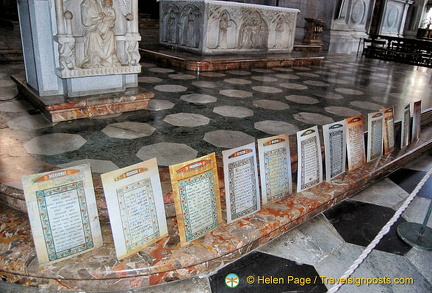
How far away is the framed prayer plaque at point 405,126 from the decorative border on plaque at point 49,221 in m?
2.27

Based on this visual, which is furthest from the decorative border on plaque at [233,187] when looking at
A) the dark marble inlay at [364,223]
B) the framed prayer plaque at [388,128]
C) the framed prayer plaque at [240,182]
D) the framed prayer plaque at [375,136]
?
the framed prayer plaque at [388,128]

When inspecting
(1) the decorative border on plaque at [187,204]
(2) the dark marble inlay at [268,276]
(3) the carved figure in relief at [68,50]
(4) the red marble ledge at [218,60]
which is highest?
(3) the carved figure in relief at [68,50]

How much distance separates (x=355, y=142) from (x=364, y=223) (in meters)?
0.50

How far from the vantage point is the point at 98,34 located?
2264 millimetres

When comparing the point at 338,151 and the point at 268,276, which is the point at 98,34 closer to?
the point at 338,151

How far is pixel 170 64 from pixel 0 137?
10.4ft

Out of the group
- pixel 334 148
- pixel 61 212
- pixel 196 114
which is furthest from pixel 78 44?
pixel 334 148

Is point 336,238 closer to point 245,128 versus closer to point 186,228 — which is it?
point 186,228

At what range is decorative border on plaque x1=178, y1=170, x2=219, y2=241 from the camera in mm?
1257

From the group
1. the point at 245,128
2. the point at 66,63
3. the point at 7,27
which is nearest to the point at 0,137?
the point at 66,63

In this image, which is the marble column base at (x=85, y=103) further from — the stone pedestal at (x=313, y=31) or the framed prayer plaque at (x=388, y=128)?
the stone pedestal at (x=313, y=31)

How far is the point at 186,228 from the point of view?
51.0 inches

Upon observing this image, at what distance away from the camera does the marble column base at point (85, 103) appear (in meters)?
2.24

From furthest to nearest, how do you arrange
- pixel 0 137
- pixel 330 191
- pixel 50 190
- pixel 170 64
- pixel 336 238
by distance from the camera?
1. pixel 170 64
2. pixel 0 137
3. pixel 330 191
4. pixel 336 238
5. pixel 50 190
